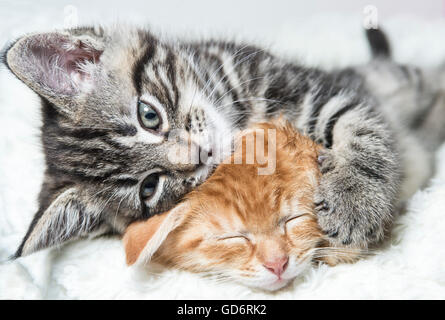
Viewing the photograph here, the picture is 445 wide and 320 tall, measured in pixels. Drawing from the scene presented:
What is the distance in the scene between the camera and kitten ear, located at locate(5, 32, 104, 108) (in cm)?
88

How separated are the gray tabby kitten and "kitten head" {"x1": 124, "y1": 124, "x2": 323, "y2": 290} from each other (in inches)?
1.7

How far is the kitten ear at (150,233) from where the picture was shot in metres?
0.83

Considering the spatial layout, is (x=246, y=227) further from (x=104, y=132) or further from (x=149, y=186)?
(x=104, y=132)

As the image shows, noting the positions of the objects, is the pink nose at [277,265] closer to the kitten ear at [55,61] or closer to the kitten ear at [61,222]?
the kitten ear at [61,222]

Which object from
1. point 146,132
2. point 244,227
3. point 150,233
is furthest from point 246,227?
point 146,132

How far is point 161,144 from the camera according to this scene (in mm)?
916

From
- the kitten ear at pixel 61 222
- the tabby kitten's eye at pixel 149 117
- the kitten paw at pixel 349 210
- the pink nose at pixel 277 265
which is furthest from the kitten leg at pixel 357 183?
the kitten ear at pixel 61 222

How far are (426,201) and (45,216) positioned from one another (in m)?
0.88

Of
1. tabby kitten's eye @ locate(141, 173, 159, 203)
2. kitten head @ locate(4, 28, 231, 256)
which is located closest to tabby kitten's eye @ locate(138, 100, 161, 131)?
kitten head @ locate(4, 28, 231, 256)

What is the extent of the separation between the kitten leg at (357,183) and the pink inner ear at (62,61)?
58cm

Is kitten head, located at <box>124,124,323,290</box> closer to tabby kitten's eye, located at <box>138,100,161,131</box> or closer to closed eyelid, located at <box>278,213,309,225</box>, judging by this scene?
closed eyelid, located at <box>278,213,309,225</box>

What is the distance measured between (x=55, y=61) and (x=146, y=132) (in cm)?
26

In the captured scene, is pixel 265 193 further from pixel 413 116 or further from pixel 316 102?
pixel 413 116
